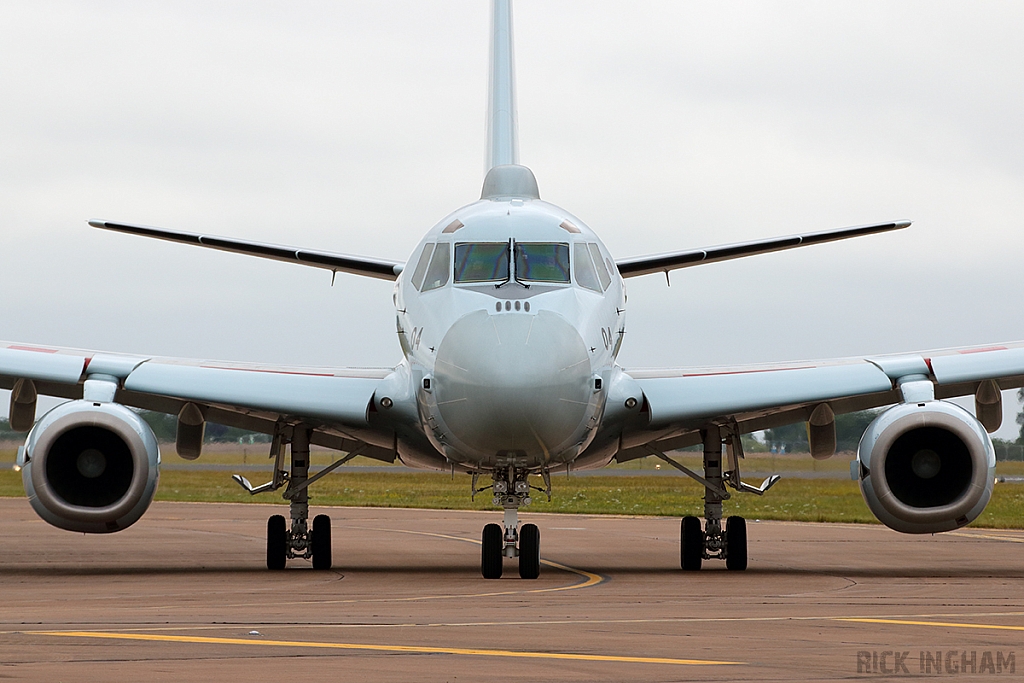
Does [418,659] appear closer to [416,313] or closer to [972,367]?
[416,313]

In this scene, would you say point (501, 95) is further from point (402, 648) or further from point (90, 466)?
point (402, 648)

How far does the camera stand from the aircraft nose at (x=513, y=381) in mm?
12602

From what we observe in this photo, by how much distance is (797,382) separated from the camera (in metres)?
15.8

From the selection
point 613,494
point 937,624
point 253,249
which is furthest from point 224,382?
point 613,494

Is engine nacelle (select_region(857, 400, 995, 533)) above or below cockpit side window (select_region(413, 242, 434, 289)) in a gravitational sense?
below

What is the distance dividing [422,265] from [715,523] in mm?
5293

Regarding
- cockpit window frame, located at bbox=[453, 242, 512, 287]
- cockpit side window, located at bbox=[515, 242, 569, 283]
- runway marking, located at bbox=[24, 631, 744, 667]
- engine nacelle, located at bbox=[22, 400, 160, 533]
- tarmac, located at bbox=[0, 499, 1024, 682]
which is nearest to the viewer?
tarmac, located at bbox=[0, 499, 1024, 682]

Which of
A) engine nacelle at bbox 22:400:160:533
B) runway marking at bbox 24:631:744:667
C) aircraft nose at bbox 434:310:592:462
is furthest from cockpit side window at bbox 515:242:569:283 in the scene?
runway marking at bbox 24:631:744:667

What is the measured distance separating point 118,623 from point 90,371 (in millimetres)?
6508

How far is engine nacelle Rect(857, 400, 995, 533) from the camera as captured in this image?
1454 cm

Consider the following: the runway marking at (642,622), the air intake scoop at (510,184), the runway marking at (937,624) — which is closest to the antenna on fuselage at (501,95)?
the air intake scoop at (510,184)

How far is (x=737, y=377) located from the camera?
15945 millimetres

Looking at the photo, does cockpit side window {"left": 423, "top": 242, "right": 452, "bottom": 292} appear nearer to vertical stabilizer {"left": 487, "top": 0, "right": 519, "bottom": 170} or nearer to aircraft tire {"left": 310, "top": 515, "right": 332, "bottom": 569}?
aircraft tire {"left": 310, "top": 515, "right": 332, "bottom": 569}

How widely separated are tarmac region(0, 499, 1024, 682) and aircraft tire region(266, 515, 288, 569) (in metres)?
0.19
